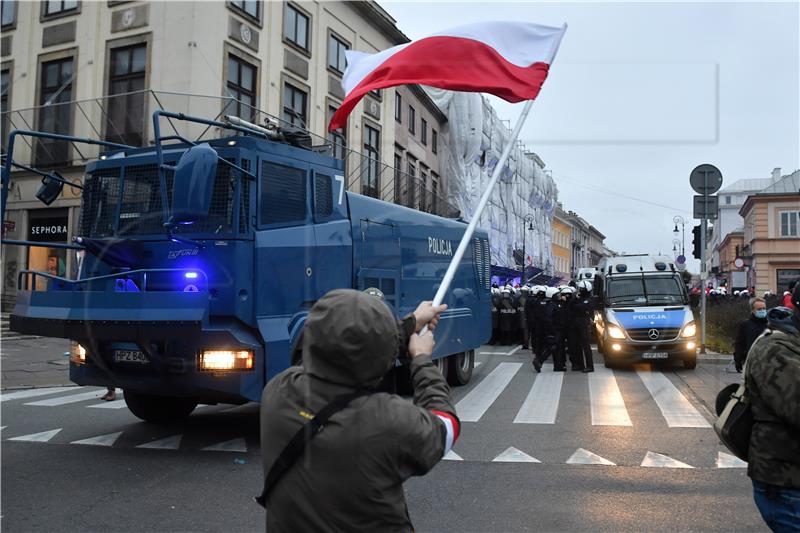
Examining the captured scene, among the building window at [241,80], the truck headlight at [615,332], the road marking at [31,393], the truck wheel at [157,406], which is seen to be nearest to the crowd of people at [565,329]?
the truck headlight at [615,332]

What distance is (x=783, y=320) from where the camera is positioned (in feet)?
9.24

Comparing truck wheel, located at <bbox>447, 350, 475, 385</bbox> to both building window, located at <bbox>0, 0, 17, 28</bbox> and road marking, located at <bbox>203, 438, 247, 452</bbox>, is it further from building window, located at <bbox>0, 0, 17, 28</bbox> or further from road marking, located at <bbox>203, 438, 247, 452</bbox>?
building window, located at <bbox>0, 0, 17, 28</bbox>

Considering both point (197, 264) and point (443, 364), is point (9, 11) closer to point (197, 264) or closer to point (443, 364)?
point (443, 364)

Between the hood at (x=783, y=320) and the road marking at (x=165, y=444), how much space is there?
600 centimetres

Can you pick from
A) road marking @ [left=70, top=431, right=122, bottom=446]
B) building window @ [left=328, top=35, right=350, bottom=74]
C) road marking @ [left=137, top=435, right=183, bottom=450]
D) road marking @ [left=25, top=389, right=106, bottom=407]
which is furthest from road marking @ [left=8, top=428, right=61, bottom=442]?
building window @ [left=328, top=35, right=350, bottom=74]

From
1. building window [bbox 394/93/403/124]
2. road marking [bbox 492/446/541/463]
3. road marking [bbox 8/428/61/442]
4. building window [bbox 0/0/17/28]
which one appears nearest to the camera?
road marking [bbox 492/446/541/463]

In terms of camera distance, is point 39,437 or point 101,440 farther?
point 39,437

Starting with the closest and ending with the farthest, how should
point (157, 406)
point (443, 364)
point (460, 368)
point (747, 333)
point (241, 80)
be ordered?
point (157, 406)
point (747, 333)
point (443, 364)
point (460, 368)
point (241, 80)

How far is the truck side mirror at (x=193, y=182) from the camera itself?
5.61 meters

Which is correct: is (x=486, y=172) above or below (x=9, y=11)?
below

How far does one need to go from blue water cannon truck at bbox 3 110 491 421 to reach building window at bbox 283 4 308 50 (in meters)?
18.7

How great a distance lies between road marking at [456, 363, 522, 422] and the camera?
9367 millimetres

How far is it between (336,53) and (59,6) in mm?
10312

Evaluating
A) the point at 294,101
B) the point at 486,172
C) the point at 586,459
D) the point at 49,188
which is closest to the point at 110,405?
the point at 49,188
